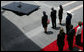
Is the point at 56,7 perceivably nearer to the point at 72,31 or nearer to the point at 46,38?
the point at 46,38

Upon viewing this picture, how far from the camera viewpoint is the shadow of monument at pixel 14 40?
10.2 meters

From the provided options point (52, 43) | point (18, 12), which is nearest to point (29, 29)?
point (52, 43)

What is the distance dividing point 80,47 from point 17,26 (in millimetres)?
5703

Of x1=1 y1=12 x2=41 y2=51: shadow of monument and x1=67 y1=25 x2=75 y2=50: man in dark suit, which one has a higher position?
x1=67 y1=25 x2=75 y2=50: man in dark suit

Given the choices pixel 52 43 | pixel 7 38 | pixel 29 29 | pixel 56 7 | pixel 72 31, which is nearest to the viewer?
pixel 72 31

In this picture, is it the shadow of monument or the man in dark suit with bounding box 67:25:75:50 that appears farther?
the shadow of monument

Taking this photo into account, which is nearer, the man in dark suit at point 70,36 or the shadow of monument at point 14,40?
the man in dark suit at point 70,36

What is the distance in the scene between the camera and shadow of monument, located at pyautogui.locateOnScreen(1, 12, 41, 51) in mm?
10172

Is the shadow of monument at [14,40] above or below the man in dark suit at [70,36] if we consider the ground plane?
below

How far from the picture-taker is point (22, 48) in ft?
33.3

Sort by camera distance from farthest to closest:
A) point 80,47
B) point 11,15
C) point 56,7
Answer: point 56,7
point 11,15
point 80,47

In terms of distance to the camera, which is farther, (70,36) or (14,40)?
(14,40)

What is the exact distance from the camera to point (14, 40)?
1108 cm

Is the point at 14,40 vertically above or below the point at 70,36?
below
